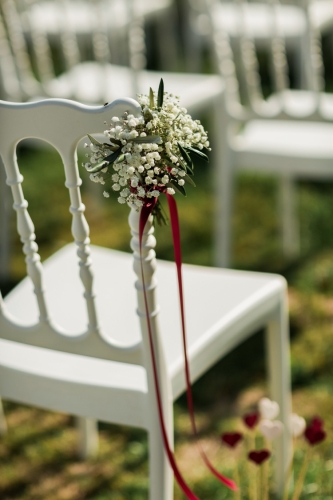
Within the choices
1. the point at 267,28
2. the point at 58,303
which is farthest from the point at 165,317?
the point at 267,28

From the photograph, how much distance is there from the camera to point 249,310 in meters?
1.36

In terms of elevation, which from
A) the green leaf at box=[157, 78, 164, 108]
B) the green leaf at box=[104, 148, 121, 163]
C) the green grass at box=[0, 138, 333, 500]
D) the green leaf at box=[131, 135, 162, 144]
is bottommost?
the green grass at box=[0, 138, 333, 500]

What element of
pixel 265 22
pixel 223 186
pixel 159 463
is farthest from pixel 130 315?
pixel 265 22

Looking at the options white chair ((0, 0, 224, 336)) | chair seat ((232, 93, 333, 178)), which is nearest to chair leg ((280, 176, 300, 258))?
chair seat ((232, 93, 333, 178))

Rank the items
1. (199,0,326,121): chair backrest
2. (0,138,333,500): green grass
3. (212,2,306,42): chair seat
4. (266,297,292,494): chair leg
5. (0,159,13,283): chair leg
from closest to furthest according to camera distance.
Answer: (266,297,292,494): chair leg < (0,138,333,500): green grass < (199,0,326,121): chair backrest < (0,159,13,283): chair leg < (212,2,306,42): chair seat

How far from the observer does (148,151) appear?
33.0 inches

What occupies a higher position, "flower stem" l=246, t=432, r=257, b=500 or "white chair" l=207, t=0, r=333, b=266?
"white chair" l=207, t=0, r=333, b=266

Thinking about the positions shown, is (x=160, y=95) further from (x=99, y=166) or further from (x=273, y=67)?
(x=273, y=67)

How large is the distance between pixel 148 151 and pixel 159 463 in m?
0.57

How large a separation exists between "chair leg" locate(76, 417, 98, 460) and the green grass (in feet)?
0.08

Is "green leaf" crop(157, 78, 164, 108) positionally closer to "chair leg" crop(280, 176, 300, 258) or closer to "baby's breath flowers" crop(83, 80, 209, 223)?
"baby's breath flowers" crop(83, 80, 209, 223)

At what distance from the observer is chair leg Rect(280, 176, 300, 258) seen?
2486 millimetres

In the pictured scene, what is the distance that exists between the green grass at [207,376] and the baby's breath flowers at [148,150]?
0.99 metres

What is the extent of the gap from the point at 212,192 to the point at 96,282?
1763mm
